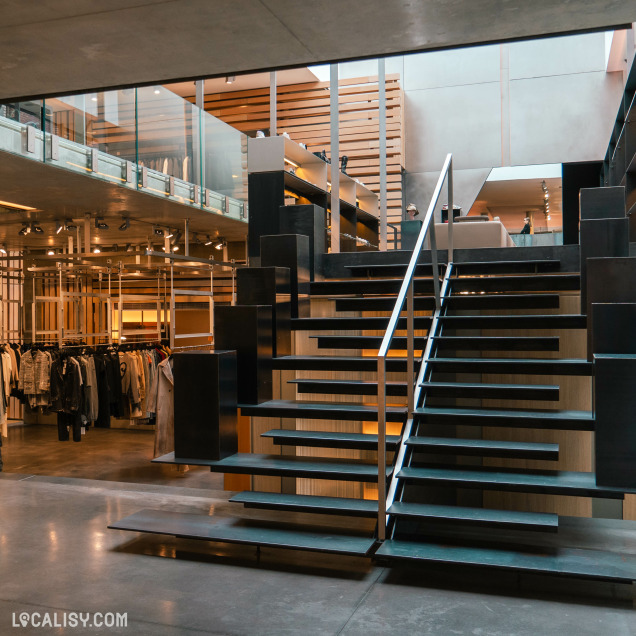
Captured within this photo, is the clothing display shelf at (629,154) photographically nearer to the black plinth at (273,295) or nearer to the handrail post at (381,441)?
the black plinth at (273,295)

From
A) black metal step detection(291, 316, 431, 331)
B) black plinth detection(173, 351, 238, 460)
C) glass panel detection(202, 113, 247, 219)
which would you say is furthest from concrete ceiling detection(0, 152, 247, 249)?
black plinth detection(173, 351, 238, 460)

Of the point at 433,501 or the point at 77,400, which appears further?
the point at 77,400

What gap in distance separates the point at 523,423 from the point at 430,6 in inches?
91.3

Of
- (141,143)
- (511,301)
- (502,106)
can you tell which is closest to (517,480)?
(511,301)

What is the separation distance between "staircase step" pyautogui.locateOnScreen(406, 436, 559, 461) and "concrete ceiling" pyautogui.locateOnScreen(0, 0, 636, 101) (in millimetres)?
2038

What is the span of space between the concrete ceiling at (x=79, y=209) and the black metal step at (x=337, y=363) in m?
2.85

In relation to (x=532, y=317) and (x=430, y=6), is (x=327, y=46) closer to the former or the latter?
(x=430, y=6)

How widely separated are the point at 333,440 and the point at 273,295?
141cm

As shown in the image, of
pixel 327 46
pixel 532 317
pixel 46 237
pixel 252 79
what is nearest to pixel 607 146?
pixel 252 79

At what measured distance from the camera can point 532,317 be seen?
4.68 metres

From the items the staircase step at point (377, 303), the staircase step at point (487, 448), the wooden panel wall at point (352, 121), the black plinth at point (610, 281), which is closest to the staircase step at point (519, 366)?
the black plinth at point (610, 281)

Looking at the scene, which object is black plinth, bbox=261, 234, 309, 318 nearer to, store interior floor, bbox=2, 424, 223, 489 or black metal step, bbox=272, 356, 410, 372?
black metal step, bbox=272, 356, 410, 372

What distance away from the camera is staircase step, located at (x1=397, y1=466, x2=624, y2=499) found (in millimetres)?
3229

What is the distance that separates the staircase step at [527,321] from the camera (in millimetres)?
4621
